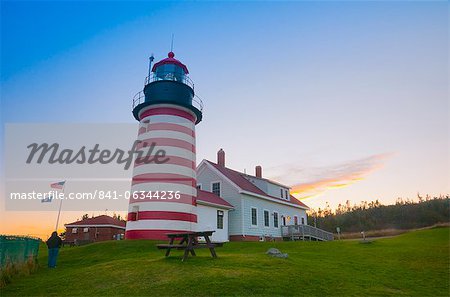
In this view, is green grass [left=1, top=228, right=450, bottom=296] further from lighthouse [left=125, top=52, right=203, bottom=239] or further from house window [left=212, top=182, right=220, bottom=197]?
house window [left=212, top=182, right=220, bottom=197]

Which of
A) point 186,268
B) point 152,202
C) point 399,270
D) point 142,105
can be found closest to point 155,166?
point 152,202

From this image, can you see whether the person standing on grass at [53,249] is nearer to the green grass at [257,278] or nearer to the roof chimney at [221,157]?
the green grass at [257,278]

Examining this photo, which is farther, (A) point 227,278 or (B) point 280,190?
(B) point 280,190

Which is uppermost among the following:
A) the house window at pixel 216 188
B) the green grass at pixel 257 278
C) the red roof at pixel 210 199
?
the house window at pixel 216 188

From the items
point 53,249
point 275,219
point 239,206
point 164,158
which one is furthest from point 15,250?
point 275,219

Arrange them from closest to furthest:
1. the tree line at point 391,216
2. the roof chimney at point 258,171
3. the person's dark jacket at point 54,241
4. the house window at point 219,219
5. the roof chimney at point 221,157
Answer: the person's dark jacket at point 54,241
the house window at point 219,219
the roof chimney at point 221,157
the roof chimney at point 258,171
the tree line at point 391,216

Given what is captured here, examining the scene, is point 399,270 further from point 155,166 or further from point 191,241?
point 155,166

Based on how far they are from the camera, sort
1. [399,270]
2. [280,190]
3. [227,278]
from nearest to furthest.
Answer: [227,278] < [399,270] < [280,190]

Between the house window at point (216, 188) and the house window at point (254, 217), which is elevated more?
the house window at point (216, 188)

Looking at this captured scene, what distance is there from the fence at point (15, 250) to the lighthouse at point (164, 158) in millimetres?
5894

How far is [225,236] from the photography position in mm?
25547

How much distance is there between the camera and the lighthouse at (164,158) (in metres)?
19.0

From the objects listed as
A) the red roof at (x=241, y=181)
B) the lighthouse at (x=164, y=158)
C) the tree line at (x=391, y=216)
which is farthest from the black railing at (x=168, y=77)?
the tree line at (x=391, y=216)

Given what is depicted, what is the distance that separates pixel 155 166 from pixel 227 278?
11971 millimetres
